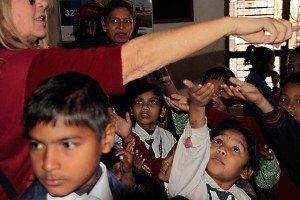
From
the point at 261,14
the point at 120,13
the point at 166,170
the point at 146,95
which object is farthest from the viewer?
the point at 261,14

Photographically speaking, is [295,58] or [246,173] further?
[295,58]

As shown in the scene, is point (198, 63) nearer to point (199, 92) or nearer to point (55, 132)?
point (199, 92)

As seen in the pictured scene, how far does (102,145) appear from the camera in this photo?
3.45ft

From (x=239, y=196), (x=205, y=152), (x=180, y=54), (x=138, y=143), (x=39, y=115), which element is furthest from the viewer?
(x=138, y=143)

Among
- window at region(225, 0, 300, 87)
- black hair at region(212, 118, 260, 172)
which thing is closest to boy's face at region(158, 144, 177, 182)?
black hair at region(212, 118, 260, 172)

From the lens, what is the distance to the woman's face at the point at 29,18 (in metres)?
1.16

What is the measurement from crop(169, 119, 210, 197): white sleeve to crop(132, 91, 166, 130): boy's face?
0.79 metres

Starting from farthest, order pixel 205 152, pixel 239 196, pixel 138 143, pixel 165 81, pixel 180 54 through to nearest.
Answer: pixel 165 81 → pixel 138 143 → pixel 239 196 → pixel 205 152 → pixel 180 54

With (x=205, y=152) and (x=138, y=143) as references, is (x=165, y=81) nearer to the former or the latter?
(x=138, y=143)

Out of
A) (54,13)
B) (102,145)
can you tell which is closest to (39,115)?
(102,145)

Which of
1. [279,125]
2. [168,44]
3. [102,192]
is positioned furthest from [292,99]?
[102,192]

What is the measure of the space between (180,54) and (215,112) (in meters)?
1.00

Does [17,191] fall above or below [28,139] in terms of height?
below

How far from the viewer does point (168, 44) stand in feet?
3.48
